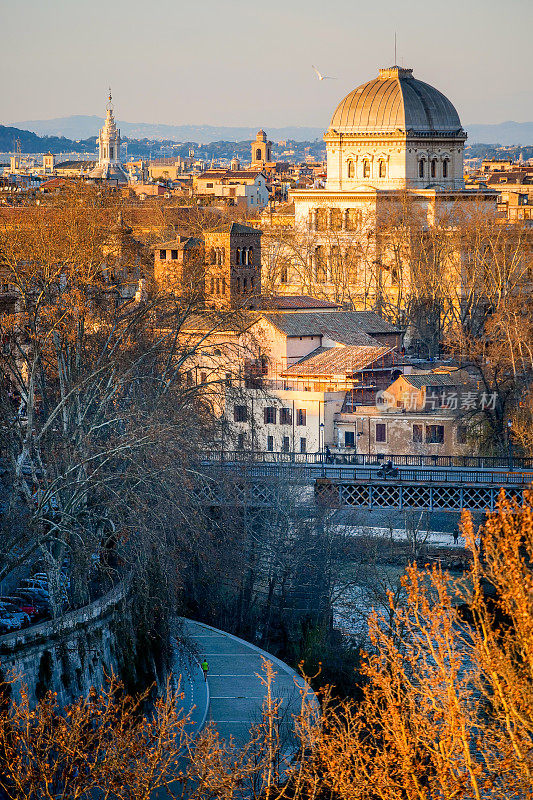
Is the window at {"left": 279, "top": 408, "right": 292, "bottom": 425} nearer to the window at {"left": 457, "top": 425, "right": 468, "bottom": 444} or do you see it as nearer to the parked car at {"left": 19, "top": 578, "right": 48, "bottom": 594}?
the window at {"left": 457, "top": 425, "right": 468, "bottom": 444}

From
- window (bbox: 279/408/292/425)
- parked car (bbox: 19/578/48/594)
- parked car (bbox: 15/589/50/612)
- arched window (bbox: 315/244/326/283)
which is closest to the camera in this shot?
parked car (bbox: 15/589/50/612)

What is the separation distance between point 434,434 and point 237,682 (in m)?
13.8

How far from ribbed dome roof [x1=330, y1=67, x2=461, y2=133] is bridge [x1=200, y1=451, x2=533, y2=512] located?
32.5 meters

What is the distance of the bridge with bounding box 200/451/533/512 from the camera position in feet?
93.0

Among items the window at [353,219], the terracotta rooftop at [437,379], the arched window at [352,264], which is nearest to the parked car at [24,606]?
the terracotta rooftop at [437,379]

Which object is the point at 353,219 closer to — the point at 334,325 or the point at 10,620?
the point at 334,325

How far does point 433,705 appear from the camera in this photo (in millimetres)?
11656

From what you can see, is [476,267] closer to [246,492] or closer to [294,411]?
[294,411]

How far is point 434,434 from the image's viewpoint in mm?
35031

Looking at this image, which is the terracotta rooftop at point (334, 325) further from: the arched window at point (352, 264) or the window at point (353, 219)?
the window at point (353, 219)

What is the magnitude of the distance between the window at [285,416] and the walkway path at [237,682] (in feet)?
37.3

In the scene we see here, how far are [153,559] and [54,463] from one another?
1641mm

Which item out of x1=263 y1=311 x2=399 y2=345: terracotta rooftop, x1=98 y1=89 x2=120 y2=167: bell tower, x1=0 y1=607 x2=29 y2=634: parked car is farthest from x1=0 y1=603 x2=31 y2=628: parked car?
x1=98 y1=89 x2=120 y2=167: bell tower

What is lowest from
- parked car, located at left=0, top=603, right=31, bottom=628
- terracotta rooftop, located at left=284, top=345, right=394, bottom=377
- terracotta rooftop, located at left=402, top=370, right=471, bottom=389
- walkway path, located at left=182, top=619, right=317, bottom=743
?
walkway path, located at left=182, top=619, right=317, bottom=743
